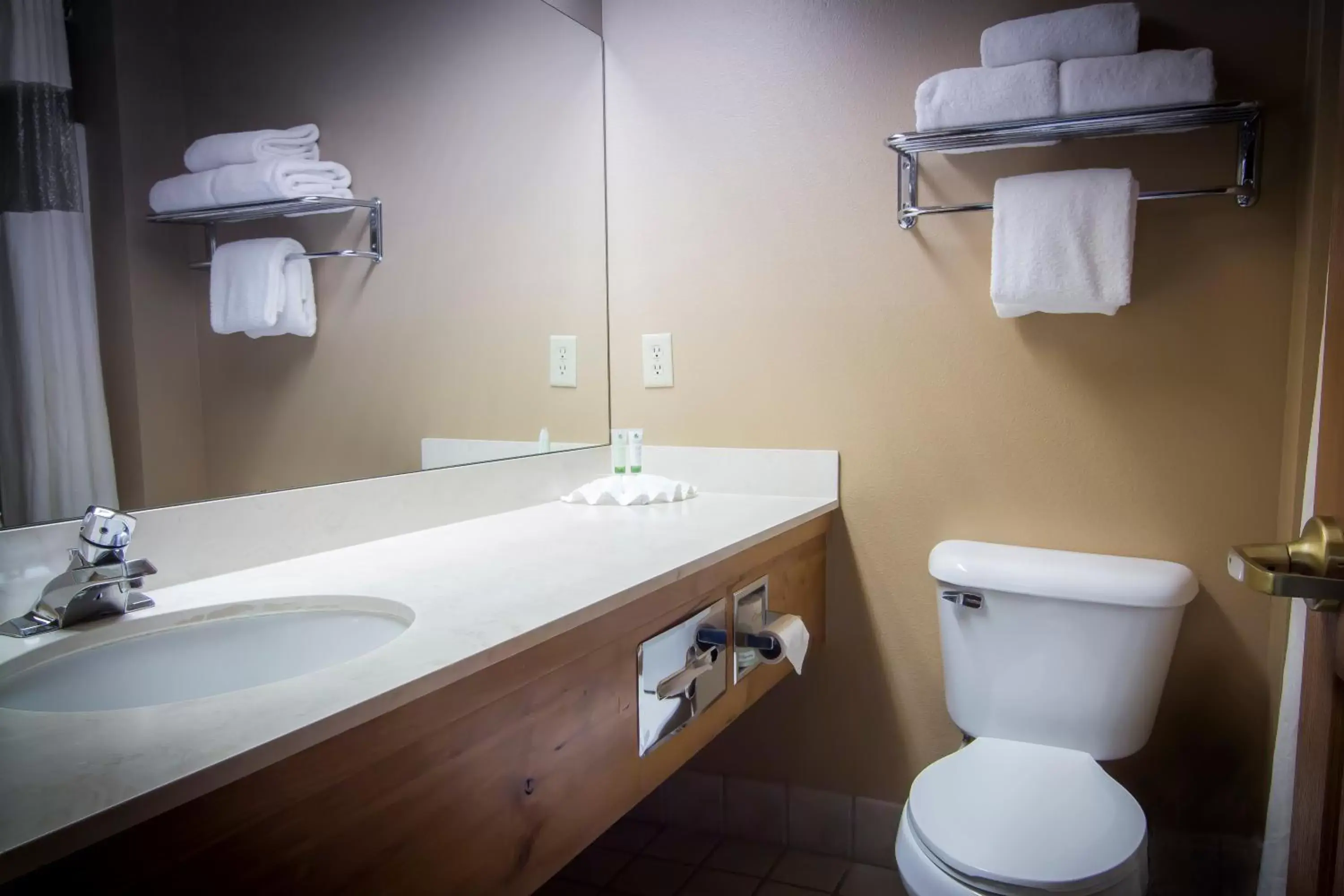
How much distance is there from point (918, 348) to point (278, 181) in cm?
119

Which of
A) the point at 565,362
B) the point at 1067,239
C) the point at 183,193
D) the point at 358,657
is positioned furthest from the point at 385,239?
the point at 1067,239

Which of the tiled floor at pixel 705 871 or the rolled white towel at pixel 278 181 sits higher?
the rolled white towel at pixel 278 181

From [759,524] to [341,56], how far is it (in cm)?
104

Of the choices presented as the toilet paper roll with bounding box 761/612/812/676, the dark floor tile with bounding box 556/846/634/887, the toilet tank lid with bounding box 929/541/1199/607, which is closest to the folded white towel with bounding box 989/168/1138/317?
the toilet tank lid with bounding box 929/541/1199/607

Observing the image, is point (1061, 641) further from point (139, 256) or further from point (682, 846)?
point (139, 256)

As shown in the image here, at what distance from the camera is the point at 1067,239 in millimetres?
1478

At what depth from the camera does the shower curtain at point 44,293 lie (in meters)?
0.95

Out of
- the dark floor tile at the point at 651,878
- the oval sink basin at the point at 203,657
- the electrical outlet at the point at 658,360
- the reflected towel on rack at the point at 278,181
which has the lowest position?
the dark floor tile at the point at 651,878

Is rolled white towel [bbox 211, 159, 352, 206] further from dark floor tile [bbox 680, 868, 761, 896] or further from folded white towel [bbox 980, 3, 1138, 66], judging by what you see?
dark floor tile [bbox 680, 868, 761, 896]

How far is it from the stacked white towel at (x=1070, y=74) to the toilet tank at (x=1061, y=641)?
778 millimetres

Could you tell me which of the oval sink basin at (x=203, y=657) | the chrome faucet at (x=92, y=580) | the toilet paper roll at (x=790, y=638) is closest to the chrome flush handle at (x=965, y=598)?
the toilet paper roll at (x=790, y=638)

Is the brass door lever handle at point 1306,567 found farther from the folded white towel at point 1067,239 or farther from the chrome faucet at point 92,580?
the chrome faucet at point 92,580

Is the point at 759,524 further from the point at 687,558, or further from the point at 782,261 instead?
the point at 782,261

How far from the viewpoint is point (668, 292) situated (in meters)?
1.98
